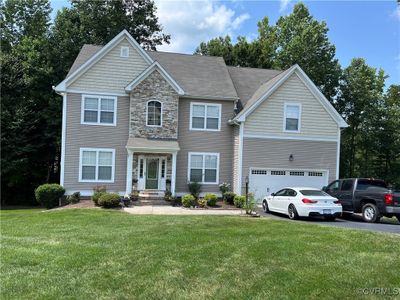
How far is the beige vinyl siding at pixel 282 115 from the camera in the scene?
23.9 m

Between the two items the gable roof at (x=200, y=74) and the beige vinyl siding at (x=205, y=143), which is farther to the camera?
the gable roof at (x=200, y=74)

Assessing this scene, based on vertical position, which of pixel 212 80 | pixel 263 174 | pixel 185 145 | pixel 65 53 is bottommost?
pixel 263 174

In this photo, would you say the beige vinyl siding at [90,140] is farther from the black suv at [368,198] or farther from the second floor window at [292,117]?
the black suv at [368,198]

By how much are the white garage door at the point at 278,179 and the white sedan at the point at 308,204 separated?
5238 millimetres

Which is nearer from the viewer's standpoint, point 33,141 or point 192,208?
point 192,208

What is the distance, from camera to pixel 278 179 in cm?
2434

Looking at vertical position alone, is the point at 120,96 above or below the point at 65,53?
below

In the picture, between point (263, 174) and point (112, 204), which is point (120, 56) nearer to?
point (112, 204)

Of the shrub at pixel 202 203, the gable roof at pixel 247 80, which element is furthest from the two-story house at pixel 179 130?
the shrub at pixel 202 203

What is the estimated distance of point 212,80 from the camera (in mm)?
26266

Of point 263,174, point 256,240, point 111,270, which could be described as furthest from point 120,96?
point 111,270

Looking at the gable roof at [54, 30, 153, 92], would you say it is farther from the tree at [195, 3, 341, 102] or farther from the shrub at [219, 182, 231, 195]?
the tree at [195, 3, 341, 102]

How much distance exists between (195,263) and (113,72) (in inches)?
707

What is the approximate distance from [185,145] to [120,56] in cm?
649
